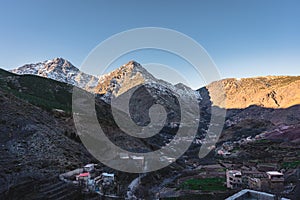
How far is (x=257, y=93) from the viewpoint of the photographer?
99.9 meters

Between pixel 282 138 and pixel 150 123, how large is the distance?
118 ft

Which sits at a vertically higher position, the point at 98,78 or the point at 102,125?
the point at 98,78

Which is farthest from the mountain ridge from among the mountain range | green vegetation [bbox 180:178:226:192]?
green vegetation [bbox 180:178:226:192]

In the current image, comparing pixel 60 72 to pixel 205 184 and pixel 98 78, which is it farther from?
pixel 205 184

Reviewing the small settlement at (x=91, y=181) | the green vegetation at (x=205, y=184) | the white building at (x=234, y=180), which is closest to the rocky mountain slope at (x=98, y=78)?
the green vegetation at (x=205, y=184)

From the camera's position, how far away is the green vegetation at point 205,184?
23.2 meters

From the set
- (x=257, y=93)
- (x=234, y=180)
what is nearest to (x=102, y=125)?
(x=234, y=180)

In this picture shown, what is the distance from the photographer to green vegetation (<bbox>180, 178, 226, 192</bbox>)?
2325 cm

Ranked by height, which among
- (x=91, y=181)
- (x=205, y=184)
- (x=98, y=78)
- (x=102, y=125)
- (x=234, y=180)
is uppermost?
(x=98, y=78)

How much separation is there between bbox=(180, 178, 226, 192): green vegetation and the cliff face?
5417cm

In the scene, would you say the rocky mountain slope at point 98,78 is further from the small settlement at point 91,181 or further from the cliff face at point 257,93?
the small settlement at point 91,181

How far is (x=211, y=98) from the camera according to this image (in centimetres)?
13588

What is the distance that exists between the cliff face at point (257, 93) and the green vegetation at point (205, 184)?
54.2 meters

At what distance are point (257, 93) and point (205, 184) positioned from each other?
83055mm
